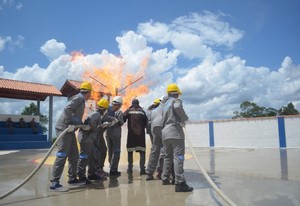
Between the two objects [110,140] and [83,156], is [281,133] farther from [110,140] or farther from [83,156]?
[83,156]

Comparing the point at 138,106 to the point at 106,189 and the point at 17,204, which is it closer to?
the point at 106,189

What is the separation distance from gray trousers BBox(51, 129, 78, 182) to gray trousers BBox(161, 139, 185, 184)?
1.85 meters

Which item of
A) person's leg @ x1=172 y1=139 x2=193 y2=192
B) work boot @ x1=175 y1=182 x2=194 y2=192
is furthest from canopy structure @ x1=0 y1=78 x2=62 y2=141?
work boot @ x1=175 y1=182 x2=194 y2=192

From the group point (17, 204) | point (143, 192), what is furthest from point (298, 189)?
point (17, 204)

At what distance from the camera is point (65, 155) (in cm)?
549

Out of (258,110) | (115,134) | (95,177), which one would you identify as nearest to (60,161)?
(95,177)

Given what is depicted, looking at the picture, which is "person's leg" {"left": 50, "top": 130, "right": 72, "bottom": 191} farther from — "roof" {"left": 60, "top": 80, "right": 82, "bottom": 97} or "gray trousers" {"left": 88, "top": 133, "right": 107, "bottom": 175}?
"roof" {"left": 60, "top": 80, "right": 82, "bottom": 97}

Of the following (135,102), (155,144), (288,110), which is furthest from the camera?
(288,110)

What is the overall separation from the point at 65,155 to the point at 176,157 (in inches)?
83.3

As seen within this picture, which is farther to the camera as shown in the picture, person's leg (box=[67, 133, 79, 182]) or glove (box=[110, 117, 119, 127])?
glove (box=[110, 117, 119, 127])

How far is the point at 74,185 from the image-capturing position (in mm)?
5801

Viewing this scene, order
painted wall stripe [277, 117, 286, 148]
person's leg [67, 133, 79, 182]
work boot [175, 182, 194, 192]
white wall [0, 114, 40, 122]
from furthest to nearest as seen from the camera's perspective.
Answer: white wall [0, 114, 40, 122]
painted wall stripe [277, 117, 286, 148]
person's leg [67, 133, 79, 182]
work boot [175, 182, 194, 192]

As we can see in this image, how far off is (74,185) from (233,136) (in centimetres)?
1931

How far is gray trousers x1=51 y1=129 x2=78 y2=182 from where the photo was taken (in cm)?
543
